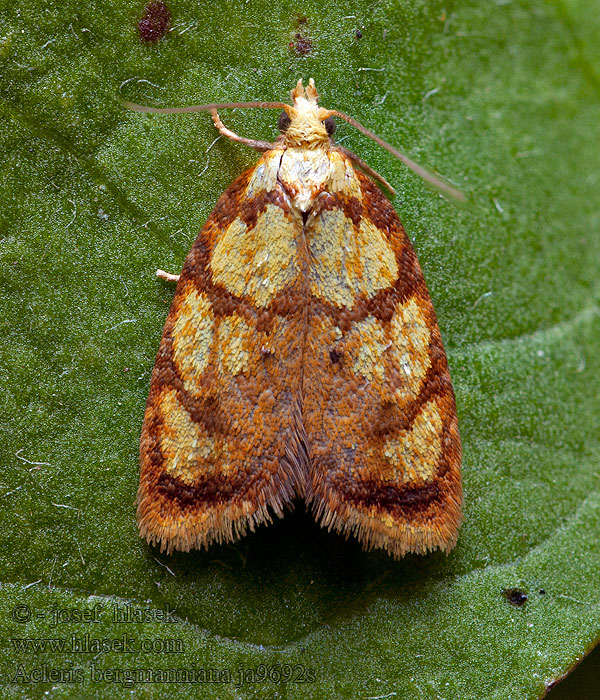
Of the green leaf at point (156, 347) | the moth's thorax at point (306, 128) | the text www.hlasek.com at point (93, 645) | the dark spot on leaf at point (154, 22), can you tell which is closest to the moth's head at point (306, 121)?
the moth's thorax at point (306, 128)

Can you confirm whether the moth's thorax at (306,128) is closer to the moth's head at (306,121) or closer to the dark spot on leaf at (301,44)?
the moth's head at (306,121)

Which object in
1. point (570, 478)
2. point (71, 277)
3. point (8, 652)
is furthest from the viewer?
point (570, 478)

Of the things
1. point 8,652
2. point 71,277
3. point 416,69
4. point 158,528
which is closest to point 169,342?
point 71,277

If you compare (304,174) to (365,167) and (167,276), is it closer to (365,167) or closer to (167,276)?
(365,167)

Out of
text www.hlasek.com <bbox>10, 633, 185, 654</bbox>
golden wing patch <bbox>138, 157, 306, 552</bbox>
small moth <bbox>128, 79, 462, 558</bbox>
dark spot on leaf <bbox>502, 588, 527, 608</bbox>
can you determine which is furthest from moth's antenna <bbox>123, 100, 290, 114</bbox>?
dark spot on leaf <bbox>502, 588, 527, 608</bbox>

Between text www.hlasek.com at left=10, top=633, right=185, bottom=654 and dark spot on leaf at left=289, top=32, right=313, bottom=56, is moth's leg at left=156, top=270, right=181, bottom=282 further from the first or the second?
text www.hlasek.com at left=10, top=633, right=185, bottom=654

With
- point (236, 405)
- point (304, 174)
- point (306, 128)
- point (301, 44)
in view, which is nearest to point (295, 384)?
point (236, 405)

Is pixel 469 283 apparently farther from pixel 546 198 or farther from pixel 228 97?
pixel 228 97

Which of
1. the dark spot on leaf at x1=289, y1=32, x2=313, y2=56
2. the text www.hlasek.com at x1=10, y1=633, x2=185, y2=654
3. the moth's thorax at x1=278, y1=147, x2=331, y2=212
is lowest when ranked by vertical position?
the text www.hlasek.com at x1=10, y1=633, x2=185, y2=654
